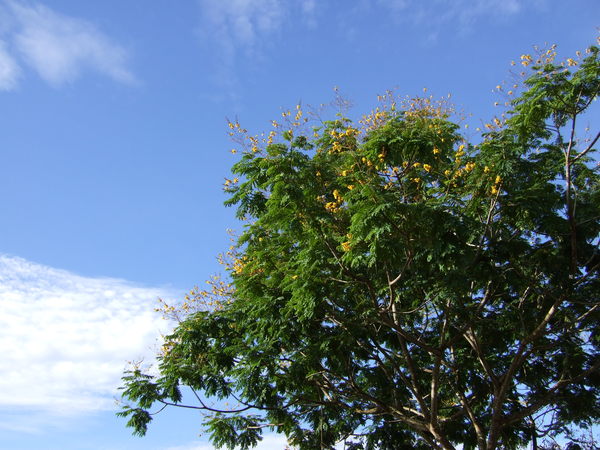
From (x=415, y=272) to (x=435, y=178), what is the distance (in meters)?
1.57

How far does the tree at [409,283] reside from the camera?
858 cm

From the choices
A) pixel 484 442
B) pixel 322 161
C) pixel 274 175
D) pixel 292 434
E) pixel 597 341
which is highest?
pixel 322 161

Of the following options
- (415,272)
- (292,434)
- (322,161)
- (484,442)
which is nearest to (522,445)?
(484,442)

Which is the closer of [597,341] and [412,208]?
[412,208]

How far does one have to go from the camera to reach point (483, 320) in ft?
34.7

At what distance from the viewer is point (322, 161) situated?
9.66 metres

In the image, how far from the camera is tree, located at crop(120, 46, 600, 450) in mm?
8578

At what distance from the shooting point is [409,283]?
1015cm

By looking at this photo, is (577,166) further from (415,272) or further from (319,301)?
(319,301)

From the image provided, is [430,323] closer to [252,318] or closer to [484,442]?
[484,442]

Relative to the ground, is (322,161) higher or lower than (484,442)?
higher

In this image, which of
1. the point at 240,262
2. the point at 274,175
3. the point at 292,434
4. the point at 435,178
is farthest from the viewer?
the point at 292,434

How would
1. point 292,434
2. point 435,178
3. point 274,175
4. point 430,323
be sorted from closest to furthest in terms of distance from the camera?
point 274,175 → point 435,178 → point 430,323 → point 292,434

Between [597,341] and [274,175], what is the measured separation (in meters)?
7.36
